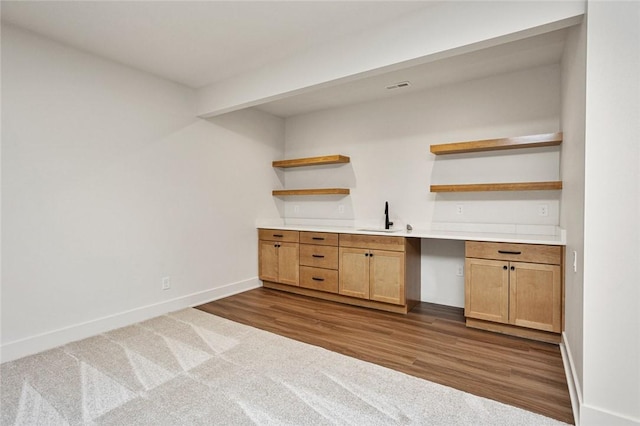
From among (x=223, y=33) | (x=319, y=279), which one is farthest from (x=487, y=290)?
(x=223, y=33)

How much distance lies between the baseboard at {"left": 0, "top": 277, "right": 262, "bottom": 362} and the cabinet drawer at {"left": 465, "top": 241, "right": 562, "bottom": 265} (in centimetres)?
282

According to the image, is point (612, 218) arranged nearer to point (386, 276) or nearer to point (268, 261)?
point (386, 276)

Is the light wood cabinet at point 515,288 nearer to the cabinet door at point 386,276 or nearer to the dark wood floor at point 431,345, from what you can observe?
the dark wood floor at point 431,345

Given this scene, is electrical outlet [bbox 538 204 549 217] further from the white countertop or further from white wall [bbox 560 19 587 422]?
white wall [bbox 560 19 587 422]

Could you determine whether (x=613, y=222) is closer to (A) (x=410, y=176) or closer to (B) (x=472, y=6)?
(B) (x=472, y=6)

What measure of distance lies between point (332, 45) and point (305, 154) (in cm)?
224

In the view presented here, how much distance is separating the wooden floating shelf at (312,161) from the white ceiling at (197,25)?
152 centimetres

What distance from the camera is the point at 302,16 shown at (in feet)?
8.07

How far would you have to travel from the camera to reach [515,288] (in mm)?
2932

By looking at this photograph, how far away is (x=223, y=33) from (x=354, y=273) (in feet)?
8.62

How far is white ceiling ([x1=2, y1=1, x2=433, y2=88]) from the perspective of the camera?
2324 millimetres

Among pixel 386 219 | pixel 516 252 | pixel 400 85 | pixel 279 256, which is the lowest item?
pixel 279 256

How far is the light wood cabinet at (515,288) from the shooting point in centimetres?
278

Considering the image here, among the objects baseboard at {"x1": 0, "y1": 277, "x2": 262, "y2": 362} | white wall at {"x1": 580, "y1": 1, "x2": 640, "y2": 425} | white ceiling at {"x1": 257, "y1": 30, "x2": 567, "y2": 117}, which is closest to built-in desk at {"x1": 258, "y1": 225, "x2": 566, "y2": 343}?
baseboard at {"x1": 0, "y1": 277, "x2": 262, "y2": 362}
